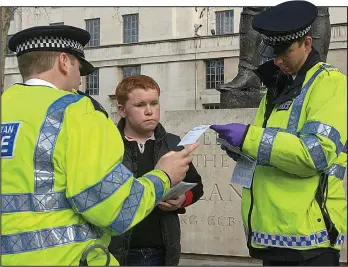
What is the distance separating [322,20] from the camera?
5.21 m

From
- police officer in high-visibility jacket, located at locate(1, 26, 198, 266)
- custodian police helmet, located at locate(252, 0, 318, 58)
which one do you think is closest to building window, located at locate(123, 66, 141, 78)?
custodian police helmet, located at locate(252, 0, 318, 58)

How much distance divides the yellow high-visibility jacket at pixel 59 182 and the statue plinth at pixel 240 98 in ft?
11.8

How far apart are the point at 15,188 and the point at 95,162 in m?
0.35

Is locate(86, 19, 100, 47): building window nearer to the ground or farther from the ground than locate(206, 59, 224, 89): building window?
farther from the ground

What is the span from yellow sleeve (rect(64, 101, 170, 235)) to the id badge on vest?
2.22 ft

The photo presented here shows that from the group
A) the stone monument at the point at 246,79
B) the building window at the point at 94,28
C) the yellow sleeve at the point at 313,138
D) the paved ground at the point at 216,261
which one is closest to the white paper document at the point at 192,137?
the yellow sleeve at the point at 313,138

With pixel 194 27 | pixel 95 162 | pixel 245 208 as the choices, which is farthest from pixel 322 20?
pixel 95 162

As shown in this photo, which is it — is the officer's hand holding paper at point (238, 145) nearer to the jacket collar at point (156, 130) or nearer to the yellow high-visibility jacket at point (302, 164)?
the yellow high-visibility jacket at point (302, 164)

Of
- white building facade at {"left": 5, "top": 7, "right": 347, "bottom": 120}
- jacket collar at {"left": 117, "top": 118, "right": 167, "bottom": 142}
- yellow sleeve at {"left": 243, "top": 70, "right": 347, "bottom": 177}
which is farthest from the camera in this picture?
white building facade at {"left": 5, "top": 7, "right": 347, "bottom": 120}

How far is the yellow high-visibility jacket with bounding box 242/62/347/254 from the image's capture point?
2.58 m

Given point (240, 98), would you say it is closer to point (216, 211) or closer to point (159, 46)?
point (216, 211)

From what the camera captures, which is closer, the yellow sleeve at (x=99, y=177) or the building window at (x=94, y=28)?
the yellow sleeve at (x=99, y=177)

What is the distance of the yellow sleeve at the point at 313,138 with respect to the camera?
8.42 feet

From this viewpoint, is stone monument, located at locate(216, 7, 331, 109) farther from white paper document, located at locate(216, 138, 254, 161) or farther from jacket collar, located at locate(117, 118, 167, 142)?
white paper document, located at locate(216, 138, 254, 161)
